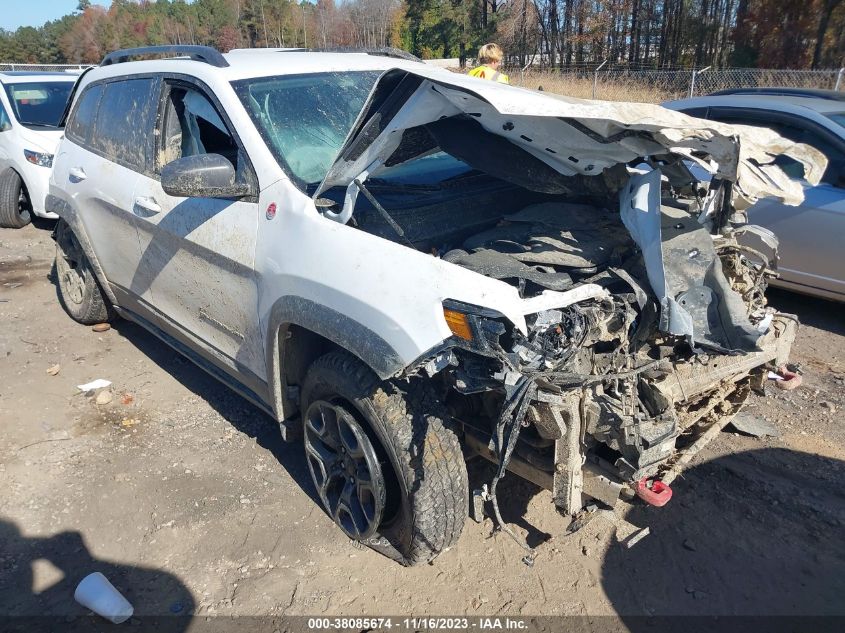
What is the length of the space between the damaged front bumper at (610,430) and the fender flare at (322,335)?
0.48 m

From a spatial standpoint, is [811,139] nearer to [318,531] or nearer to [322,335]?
[322,335]

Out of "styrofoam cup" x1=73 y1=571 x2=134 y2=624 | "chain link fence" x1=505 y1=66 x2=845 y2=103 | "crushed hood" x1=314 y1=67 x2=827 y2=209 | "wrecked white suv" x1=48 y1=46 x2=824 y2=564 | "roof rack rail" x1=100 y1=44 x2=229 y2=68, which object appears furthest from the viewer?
"chain link fence" x1=505 y1=66 x2=845 y2=103

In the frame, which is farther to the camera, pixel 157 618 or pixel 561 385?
pixel 157 618

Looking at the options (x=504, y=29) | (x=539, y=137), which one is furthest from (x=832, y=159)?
(x=504, y=29)

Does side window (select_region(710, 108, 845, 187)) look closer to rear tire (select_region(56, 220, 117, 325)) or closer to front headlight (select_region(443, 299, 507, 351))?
front headlight (select_region(443, 299, 507, 351))

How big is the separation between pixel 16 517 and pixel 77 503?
0.27 meters

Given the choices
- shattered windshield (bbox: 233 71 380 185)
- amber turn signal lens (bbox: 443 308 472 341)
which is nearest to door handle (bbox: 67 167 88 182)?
shattered windshield (bbox: 233 71 380 185)

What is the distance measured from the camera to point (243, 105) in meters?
2.99

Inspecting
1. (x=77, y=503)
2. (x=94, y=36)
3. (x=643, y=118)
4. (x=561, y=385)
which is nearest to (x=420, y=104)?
(x=643, y=118)

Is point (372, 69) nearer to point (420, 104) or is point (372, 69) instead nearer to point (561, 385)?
point (420, 104)

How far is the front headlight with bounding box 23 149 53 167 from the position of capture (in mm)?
7828

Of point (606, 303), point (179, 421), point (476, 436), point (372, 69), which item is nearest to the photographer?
point (606, 303)

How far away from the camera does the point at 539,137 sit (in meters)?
2.71

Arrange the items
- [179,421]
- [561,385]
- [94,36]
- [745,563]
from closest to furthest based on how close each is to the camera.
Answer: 1. [561,385]
2. [745,563]
3. [179,421]
4. [94,36]
